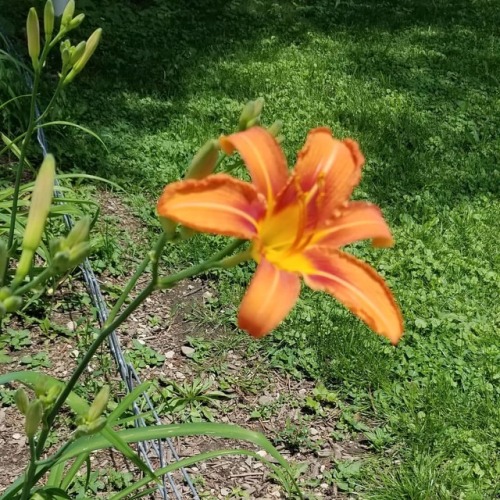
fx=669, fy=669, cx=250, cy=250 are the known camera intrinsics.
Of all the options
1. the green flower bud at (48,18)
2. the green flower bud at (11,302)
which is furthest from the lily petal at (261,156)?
the green flower bud at (48,18)

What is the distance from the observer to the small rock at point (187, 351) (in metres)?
2.55

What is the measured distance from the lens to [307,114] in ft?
14.2

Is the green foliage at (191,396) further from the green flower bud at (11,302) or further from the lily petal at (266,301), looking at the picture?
the lily petal at (266,301)

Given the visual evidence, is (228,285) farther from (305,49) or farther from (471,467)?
(305,49)

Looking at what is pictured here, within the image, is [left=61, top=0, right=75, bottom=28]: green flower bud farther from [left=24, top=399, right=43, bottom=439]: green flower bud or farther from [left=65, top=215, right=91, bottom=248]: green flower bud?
[left=24, top=399, right=43, bottom=439]: green flower bud

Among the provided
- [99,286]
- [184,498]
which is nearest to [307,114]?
[99,286]

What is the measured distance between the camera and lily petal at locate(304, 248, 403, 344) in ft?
2.71

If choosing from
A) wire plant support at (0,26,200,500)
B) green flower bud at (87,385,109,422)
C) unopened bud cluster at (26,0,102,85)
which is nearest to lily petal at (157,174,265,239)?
green flower bud at (87,385,109,422)

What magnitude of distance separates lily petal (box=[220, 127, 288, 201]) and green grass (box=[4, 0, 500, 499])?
1470 mm

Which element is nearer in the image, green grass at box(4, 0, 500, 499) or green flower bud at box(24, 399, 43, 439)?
green flower bud at box(24, 399, 43, 439)

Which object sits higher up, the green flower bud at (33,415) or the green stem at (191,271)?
the green stem at (191,271)

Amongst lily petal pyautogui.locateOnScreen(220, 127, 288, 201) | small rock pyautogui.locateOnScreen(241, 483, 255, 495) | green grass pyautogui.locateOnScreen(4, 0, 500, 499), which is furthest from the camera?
green grass pyautogui.locateOnScreen(4, 0, 500, 499)

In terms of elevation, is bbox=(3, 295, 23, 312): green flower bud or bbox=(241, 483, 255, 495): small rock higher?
bbox=(3, 295, 23, 312): green flower bud

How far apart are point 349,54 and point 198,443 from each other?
3982mm
